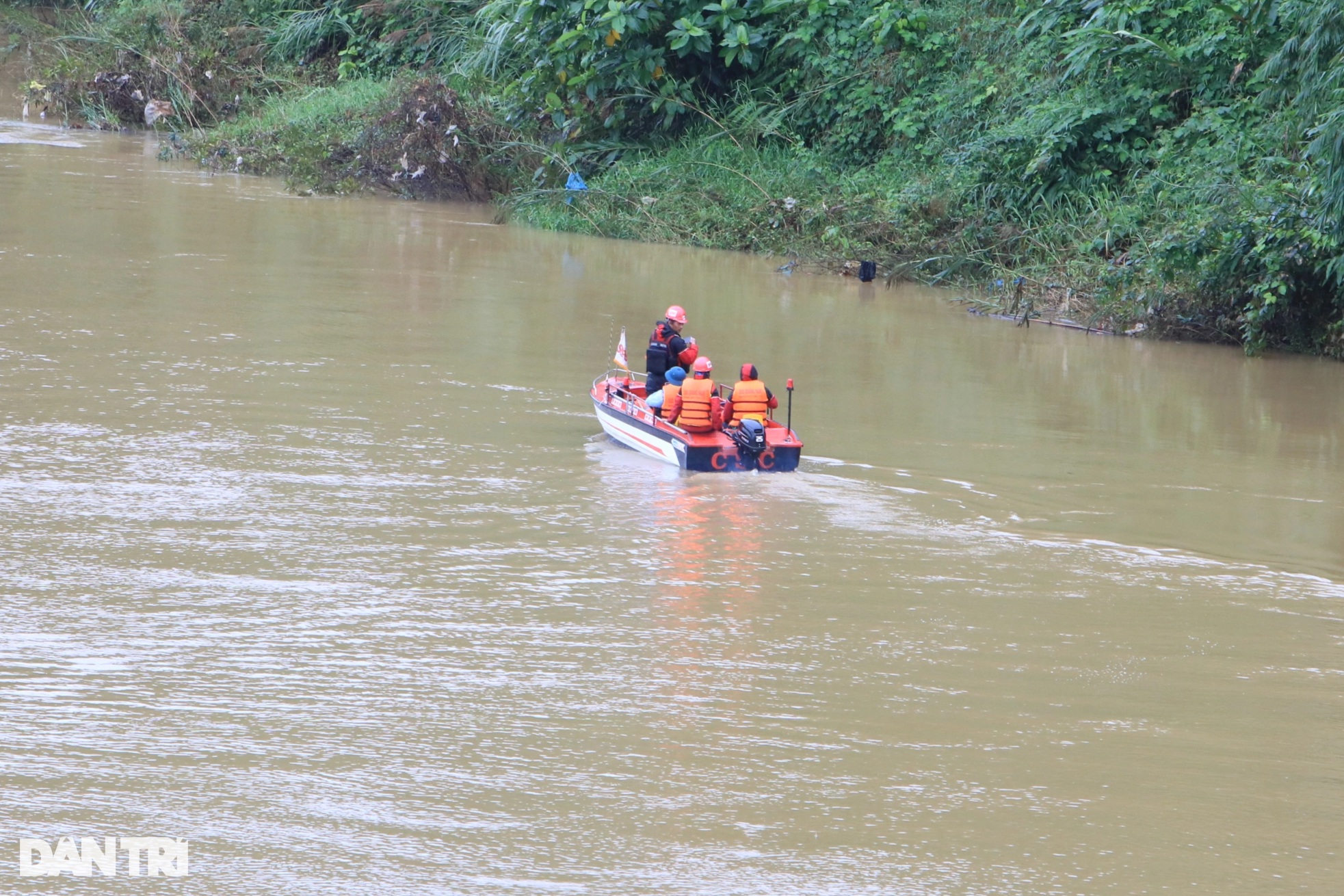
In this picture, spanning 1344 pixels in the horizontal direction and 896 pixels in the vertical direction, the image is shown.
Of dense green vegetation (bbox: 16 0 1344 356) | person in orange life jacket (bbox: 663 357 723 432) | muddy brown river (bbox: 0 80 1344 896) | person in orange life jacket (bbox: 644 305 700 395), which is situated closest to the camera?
muddy brown river (bbox: 0 80 1344 896)

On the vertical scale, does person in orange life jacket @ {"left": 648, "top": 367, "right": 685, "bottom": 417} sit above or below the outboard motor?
above

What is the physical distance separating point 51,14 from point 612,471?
39.1m

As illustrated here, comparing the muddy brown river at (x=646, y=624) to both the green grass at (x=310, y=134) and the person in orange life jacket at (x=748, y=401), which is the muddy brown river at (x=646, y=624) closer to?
the person in orange life jacket at (x=748, y=401)

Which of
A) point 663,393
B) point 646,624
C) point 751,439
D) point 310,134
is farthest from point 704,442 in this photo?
point 310,134

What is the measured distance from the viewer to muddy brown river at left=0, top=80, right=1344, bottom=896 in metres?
6.11

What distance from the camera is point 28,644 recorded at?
299 inches

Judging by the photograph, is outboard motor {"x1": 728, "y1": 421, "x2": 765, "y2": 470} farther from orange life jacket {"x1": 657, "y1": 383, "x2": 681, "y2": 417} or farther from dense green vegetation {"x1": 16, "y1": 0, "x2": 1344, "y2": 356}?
dense green vegetation {"x1": 16, "y1": 0, "x2": 1344, "y2": 356}

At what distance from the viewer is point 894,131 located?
2470 cm

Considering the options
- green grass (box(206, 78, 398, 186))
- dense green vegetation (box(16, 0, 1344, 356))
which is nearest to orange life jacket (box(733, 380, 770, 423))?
dense green vegetation (box(16, 0, 1344, 356))

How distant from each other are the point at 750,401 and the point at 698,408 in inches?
16.2

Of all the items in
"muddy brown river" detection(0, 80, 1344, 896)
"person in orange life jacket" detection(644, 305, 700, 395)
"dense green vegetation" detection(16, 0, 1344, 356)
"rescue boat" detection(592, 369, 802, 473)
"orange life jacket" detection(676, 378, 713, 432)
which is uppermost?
"dense green vegetation" detection(16, 0, 1344, 356)

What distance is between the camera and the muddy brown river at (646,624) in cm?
611

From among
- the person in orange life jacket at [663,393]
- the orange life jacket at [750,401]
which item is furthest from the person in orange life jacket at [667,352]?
the orange life jacket at [750,401]

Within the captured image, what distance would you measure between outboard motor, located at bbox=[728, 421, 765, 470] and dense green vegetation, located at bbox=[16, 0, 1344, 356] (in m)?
7.22
